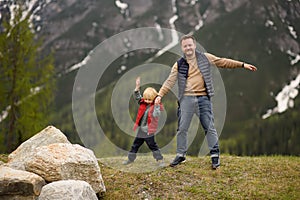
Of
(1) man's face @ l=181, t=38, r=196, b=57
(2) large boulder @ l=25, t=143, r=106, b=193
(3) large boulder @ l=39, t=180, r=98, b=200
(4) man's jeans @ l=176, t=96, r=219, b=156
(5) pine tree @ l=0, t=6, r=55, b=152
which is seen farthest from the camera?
(5) pine tree @ l=0, t=6, r=55, b=152

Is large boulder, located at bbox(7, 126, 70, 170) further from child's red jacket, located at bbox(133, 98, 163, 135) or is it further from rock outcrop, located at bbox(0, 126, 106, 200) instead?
child's red jacket, located at bbox(133, 98, 163, 135)

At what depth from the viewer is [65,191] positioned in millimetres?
7336

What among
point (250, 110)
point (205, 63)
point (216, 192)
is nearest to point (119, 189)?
point (216, 192)

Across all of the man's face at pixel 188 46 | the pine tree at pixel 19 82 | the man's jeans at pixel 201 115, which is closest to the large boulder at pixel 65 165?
the man's jeans at pixel 201 115

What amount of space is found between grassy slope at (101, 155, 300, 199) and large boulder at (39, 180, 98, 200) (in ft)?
4.44

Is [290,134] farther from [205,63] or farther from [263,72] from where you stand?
[205,63]

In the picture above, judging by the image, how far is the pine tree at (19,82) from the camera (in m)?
22.7

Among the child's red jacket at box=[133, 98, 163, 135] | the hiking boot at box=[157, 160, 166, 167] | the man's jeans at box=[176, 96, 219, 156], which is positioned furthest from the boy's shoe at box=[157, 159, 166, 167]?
the man's jeans at box=[176, 96, 219, 156]

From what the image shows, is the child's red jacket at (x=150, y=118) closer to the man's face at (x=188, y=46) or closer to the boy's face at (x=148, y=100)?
the boy's face at (x=148, y=100)

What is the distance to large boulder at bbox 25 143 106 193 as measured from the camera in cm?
819

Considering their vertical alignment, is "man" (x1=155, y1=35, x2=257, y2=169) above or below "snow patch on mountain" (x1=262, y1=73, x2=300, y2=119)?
above

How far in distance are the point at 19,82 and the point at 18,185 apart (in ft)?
53.7

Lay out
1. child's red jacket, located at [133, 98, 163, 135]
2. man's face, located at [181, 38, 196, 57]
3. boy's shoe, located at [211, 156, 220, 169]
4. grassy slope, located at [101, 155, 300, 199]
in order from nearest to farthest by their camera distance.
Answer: grassy slope, located at [101, 155, 300, 199] → man's face, located at [181, 38, 196, 57] → boy's shoe, located at [211, 156, 220, 169] → child's red jacket, located at [133, 98, 163, 135]

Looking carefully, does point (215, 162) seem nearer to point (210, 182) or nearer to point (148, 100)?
point (210, 182)
